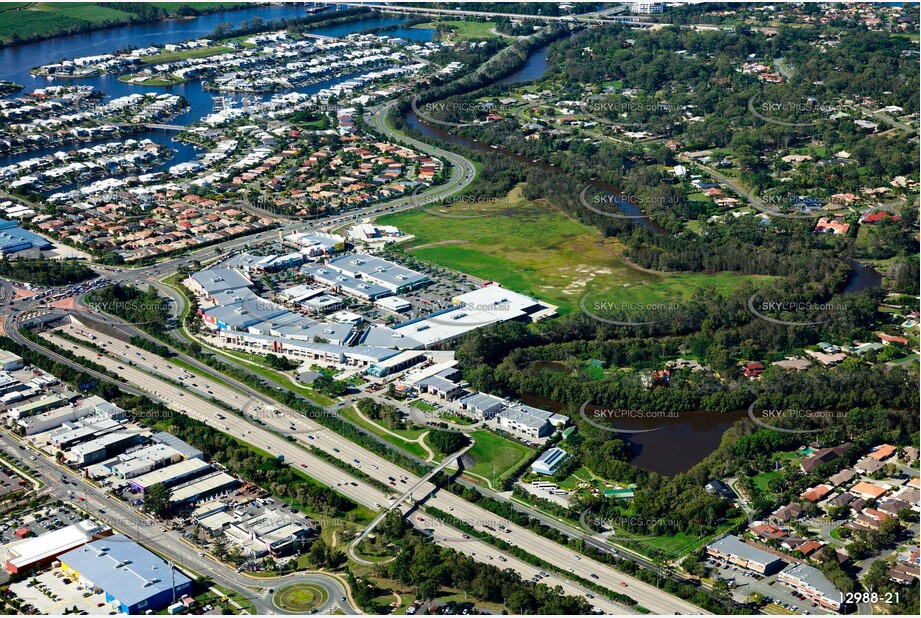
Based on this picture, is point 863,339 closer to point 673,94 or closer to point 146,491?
point 146,491

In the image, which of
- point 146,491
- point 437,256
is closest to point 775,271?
point 437,256

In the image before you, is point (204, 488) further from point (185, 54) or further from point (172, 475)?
point (185, 54)

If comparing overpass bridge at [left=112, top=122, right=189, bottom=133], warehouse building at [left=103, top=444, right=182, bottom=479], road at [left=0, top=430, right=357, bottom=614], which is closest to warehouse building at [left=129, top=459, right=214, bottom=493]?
warehouse building at [left=103, top=444, right=182, bottom=479]

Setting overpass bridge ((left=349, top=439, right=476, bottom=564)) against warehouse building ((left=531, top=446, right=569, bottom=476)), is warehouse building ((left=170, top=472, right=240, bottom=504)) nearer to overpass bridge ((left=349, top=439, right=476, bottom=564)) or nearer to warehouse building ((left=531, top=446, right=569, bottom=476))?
overpass bridge ((left=349, top=439, right=476, bottom=564))

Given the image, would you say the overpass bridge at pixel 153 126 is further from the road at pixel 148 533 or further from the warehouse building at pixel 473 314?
the road at pixel 148 533

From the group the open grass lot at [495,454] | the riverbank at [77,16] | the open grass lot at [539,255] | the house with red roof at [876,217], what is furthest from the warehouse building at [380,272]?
the riverbank at [77,16]

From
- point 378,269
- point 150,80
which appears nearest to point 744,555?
point 378,269
